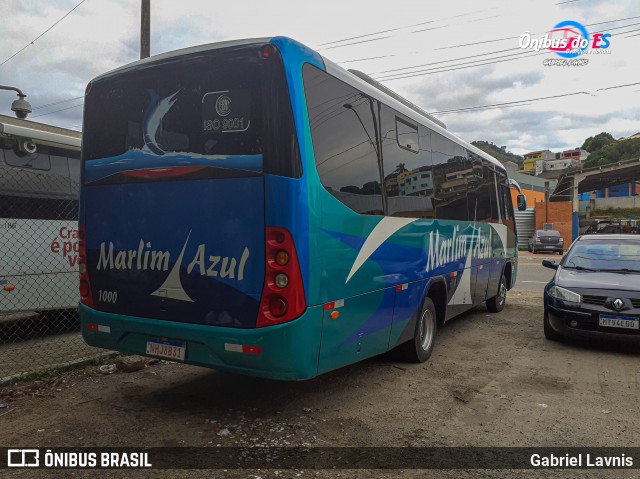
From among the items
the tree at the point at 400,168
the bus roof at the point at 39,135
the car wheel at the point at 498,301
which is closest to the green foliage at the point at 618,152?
the car wheel at the point at 498,301

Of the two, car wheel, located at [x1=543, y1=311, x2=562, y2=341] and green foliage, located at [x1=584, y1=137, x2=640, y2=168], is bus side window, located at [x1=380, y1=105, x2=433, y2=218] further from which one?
green foliage, located at [x1=584, y1=137, x2=640, y2=168]

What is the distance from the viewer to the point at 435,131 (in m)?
6.57

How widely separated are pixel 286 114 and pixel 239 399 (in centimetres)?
272

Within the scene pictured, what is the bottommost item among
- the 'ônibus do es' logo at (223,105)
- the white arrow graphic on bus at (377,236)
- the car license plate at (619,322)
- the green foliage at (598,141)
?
the car license plate at (619,322)

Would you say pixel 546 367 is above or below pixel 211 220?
below

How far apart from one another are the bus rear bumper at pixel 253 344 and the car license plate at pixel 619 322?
4499 mm

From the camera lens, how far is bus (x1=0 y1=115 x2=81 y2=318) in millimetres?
6941

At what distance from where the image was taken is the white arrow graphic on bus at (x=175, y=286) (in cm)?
394

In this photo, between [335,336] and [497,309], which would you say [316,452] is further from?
[497,309]

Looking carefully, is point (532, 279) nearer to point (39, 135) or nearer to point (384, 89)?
point (384, 89)

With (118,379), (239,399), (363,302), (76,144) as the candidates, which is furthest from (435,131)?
(76,144)

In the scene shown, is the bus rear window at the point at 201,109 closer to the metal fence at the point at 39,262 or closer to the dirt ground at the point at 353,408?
the dirt ground at the point at 353,408

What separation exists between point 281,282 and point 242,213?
Result: 1.98ft

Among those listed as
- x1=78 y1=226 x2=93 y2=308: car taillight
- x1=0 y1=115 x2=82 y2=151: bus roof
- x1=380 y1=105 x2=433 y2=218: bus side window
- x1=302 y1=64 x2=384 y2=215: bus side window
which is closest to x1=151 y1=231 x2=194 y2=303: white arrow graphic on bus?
x1=78 y1=226 x2=93 y2=308: car taillight
